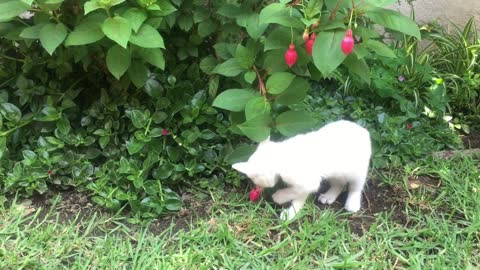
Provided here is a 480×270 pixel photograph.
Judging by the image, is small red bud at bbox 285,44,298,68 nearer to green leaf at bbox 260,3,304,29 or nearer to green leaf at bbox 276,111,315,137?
green leaf at bbox 260,3,304,29

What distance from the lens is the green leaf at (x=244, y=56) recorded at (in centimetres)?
219

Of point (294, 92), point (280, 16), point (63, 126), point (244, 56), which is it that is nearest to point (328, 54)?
point (280, 16)

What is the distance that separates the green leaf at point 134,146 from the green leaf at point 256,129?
56 centimetres

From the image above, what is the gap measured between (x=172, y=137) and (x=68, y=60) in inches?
25.0

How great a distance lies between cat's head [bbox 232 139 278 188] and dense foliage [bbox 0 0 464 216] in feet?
0.21

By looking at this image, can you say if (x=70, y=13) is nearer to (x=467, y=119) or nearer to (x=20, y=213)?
(x=20, y=213)

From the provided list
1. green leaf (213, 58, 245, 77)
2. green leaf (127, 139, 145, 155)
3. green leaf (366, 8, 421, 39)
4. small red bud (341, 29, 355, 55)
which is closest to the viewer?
small red bud (341, 29, 355, 55)

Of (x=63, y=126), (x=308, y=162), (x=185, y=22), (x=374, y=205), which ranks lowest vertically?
(x=374, y=205)

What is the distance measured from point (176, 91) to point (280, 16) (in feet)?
2.73

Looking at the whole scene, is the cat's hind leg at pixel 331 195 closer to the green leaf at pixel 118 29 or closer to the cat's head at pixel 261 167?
the cat's head at pixel 261 167

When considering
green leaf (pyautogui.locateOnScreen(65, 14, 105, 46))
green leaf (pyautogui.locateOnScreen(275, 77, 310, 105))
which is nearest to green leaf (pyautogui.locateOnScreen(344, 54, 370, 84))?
green leaf (pyautogui.locateOnScreen(275, 77, 310, 105))

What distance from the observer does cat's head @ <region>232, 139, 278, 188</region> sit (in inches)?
77.7

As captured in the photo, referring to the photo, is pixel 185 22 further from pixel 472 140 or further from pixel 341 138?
pixel 472 140

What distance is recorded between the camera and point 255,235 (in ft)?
7.07
